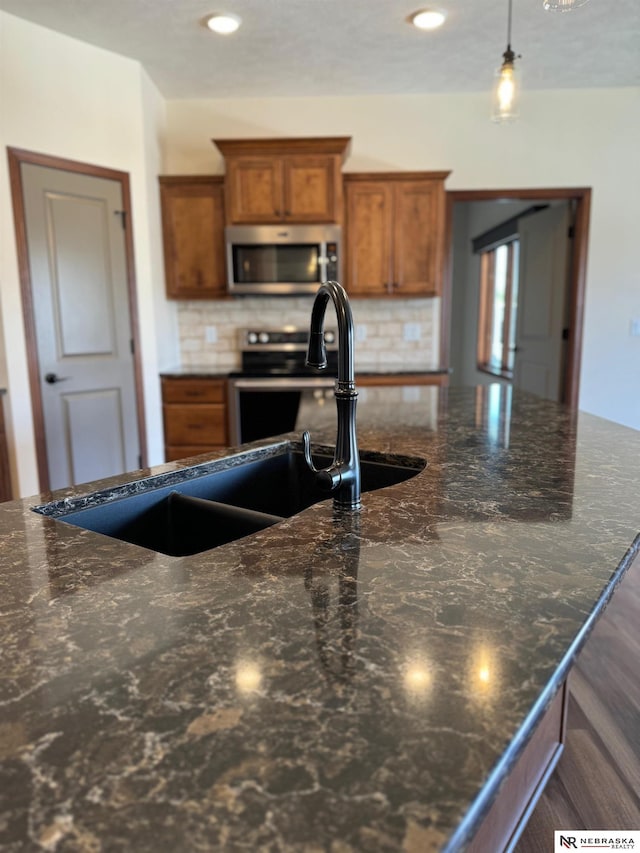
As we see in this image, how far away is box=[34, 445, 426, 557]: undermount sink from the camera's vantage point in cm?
113

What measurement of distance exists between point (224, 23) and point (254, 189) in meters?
0.97

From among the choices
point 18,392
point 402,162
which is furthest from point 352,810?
point 402,162

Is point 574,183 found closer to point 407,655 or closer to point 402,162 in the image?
point 402,162

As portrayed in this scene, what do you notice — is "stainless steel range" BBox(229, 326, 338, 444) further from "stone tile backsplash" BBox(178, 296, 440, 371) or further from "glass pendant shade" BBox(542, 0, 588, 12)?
"glass pendant shade" BBox(542, 0, 588, 12)

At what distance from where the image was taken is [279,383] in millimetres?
3762

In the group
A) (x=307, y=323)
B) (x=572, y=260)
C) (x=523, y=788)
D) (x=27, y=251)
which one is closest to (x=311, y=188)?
(x=307, y=323)

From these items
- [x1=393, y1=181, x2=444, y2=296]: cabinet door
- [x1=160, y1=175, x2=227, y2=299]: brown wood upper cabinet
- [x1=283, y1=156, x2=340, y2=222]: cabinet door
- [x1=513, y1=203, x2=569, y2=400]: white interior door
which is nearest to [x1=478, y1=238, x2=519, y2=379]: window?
[x1=513, y1=203, x2=569, y2=400]: white interior door

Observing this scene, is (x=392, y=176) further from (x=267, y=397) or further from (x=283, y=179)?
(x=267, y=397)

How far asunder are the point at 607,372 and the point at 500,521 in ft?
12.8

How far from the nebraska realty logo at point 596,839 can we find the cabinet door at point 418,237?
3.24 metres

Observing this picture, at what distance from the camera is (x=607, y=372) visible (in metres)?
4.30

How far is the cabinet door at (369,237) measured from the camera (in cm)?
388

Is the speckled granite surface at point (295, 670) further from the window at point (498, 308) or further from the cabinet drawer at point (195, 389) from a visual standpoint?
the window at point (498, 308)

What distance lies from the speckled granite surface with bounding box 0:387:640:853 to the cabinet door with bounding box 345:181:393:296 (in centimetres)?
316
